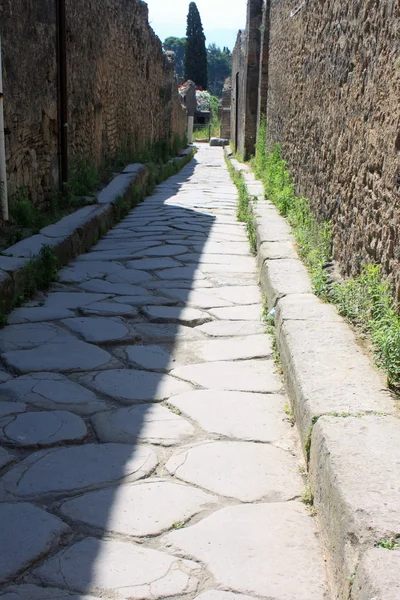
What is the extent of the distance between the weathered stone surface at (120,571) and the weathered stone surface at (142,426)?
0.62m

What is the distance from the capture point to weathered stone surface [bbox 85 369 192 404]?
2783mm

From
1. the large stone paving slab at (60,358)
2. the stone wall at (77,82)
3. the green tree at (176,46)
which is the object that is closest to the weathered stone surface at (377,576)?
the large stone paving slab at (60,358)

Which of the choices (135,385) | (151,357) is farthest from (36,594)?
(151,357)

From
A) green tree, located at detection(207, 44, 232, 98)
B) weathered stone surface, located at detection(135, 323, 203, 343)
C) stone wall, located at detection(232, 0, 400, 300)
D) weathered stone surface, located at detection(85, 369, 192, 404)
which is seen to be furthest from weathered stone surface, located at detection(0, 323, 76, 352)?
green tree, located at detection(207, 44, 232, 98)

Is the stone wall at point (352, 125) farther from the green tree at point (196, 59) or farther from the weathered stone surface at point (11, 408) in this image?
the green tree at point (196, 59)

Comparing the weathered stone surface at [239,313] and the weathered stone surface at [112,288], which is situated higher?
the weathered stone surface at [112,288]

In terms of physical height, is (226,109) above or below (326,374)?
above

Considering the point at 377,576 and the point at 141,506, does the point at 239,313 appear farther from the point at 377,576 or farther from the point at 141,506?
the point at 377,576

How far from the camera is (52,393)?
2.78 meters

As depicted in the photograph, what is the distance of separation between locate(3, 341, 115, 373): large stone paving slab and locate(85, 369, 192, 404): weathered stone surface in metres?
0.13

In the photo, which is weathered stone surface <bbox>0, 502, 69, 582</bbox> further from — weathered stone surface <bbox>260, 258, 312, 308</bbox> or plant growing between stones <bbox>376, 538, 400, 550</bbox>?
weathered stone surface <bbox>260, 258, 312, 308</bbox>

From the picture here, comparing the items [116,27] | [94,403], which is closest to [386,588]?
[94,403]

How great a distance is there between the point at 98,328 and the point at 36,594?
6.71ft

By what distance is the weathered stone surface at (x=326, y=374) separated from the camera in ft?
7.26
